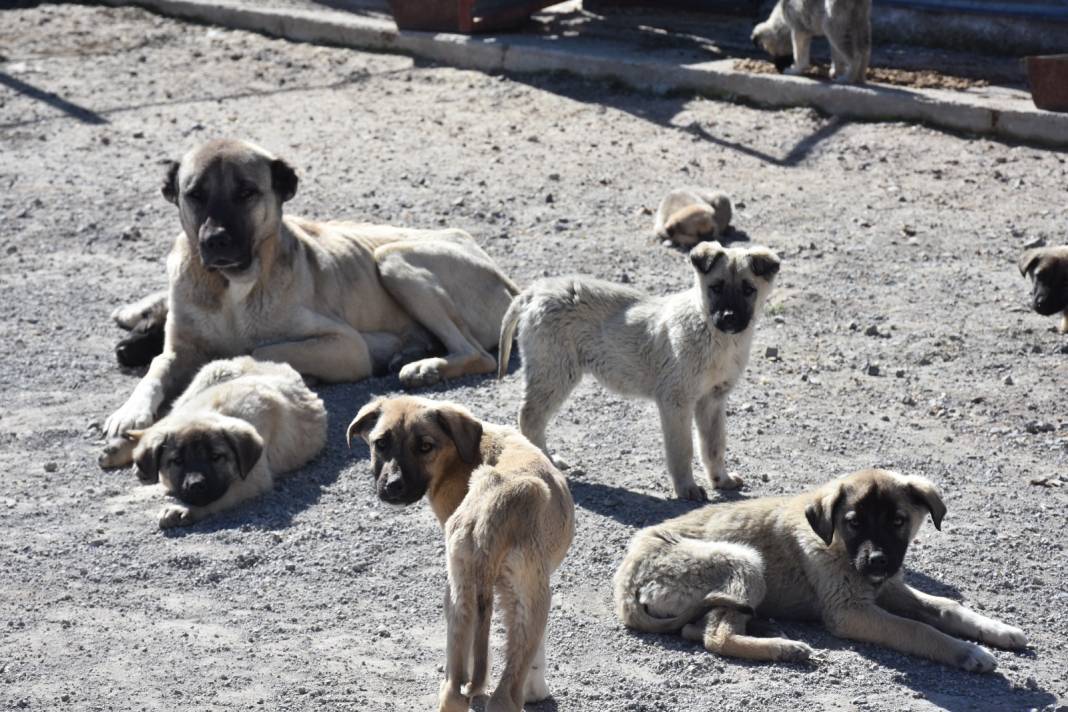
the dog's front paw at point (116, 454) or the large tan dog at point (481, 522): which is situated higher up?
the large tan dog at point (481, 522)

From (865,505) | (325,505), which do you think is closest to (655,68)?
(325,505)

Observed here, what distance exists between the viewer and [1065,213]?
1159 cm

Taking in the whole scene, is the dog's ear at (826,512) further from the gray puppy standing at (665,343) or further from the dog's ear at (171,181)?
the dog's ear at (171,181)

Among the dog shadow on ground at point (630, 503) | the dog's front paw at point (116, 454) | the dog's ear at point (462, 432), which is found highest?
the dog's ear at point (462, 432)

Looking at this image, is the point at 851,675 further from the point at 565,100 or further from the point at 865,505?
the point at 565,100

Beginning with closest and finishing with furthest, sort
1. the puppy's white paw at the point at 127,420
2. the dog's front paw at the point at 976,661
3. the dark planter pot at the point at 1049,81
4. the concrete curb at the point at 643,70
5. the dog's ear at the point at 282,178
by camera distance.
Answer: the dog's front paw at the point at 976,661, the puppy's white paw at the point at 127,420, the dog's ear at the point at 282,178, the dark planter pot at the point at 1049,81, the concrete curb at the point at 643,70

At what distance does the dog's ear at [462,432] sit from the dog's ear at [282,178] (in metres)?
3.85

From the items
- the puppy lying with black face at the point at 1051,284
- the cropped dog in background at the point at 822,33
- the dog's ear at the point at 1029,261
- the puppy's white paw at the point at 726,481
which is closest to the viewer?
the puppy's white paw at the point at 726,481

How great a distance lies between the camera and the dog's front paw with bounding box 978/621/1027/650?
20.6 feet

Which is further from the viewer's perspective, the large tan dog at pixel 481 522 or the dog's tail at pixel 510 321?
the dog's tail at pixel 510 321

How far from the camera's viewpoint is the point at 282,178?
9.45 m

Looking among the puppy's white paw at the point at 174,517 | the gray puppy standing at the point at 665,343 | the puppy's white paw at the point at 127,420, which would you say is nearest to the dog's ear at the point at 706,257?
the gray puppy standing at the point at 665,343

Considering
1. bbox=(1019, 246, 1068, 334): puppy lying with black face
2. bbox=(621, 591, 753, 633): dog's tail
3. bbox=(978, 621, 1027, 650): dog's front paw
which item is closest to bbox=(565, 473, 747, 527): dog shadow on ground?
bbox=(621, 591, 753, 633): dog's tail

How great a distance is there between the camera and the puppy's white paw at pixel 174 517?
7.55m
